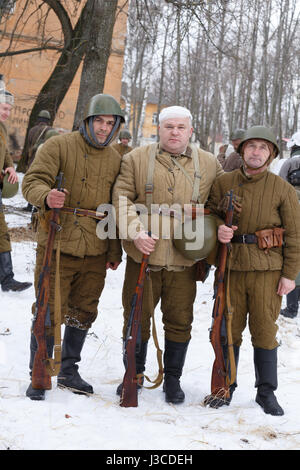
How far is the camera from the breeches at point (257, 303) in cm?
326

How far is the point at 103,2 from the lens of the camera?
6.49 m

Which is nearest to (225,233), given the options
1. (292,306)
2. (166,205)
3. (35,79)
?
(166,205)

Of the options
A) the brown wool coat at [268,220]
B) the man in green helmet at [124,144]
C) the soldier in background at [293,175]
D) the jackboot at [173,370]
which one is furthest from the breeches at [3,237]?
the man in green helmet at [124,144]

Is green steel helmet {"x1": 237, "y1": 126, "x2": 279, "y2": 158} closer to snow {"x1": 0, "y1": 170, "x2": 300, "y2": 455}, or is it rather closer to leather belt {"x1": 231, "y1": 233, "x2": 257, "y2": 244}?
leather belt {"x1": 231, "y1": 233, "x2": 257, "y2": 244}

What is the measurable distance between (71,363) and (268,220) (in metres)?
1.83

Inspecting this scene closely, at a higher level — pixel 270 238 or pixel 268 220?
pixel 268 220

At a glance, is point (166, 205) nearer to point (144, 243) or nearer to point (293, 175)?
point (144, 243)

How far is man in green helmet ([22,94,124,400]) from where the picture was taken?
315 centimetres

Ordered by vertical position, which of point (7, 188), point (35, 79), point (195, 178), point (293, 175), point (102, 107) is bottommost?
point (7, 188)

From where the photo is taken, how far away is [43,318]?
122 inches

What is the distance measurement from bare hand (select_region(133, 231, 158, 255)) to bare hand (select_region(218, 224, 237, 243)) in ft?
1.58

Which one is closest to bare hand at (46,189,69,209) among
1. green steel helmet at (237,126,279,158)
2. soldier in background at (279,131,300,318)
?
green steel helmet at (237,126,279,158)

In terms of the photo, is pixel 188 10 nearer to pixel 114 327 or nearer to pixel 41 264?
pixel 114 327
